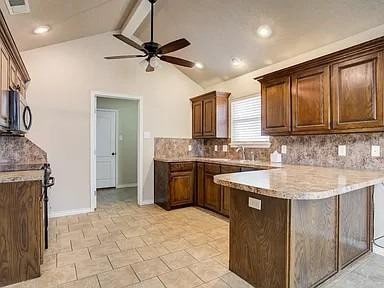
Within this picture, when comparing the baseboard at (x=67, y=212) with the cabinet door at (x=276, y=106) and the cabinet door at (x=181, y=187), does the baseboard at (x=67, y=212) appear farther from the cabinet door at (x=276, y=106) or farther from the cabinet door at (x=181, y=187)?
the cabinet door at (x=276, y=106)

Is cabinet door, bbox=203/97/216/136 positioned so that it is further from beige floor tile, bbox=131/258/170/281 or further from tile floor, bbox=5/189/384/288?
beige floor tile, bbox=131/258/170/281

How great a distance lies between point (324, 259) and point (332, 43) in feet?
8.61

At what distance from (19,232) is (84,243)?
0.98 metres

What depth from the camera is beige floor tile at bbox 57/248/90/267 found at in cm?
256

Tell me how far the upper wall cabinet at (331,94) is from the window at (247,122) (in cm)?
72

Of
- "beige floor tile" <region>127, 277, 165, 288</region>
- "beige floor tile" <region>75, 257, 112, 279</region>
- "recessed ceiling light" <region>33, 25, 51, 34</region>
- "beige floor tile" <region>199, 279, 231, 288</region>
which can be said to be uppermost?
"recessed ceiling light" <region>33, 25, 51, 34</region>

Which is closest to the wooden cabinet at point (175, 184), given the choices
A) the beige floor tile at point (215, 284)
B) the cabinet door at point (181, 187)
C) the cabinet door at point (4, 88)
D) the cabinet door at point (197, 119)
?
the cabinet door at point (181, 187)

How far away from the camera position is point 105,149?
681cm

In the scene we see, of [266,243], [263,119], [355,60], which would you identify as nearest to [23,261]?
[266,243]

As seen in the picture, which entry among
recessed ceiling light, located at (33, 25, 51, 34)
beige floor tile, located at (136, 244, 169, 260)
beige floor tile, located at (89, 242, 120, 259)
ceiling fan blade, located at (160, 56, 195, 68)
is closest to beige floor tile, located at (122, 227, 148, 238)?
beige floor tile, located at (89, 242, 120, 259)

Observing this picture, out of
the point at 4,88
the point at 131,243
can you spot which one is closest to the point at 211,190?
the point at 131,243

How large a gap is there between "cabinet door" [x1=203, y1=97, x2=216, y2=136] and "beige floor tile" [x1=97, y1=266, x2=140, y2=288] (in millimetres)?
3156

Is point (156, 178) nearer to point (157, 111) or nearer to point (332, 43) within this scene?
point (157, 111)

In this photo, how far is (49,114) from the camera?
13.6 ft
